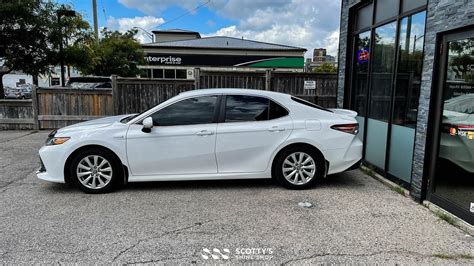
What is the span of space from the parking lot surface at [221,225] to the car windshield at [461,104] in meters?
1.38

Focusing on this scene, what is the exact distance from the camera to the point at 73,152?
16.4 ft

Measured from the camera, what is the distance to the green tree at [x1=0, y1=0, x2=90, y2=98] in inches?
404

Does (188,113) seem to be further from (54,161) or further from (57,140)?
(54,161)

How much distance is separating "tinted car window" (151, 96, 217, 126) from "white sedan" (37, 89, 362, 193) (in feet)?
0.05

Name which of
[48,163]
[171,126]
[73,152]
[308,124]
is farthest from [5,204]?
[308,124]

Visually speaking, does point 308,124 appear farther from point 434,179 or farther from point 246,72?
point 246,72

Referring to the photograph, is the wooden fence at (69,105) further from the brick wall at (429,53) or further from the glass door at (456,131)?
the glass door at (456,131)

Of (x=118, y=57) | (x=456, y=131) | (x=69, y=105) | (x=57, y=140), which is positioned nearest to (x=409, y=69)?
(x=456, y=131)

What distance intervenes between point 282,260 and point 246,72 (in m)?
7.26

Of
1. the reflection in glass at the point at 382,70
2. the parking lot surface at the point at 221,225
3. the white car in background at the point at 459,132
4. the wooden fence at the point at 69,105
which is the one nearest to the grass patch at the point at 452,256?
the parking lot surface at the point at 221,225

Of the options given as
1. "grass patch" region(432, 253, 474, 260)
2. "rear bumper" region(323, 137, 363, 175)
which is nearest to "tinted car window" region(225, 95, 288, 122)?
"rear bumper" region(323, 137, 363, 175)

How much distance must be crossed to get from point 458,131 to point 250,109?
2798 mm

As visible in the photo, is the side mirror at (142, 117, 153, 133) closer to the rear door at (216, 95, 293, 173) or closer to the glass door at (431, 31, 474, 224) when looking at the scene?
the rear door at (216, 95, 293, 173)

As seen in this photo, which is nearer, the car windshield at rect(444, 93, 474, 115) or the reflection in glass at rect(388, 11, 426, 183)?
the car windshield at rect(444, 93, 474, 115)
